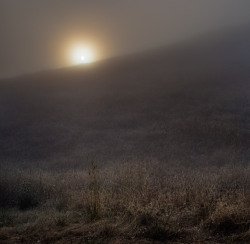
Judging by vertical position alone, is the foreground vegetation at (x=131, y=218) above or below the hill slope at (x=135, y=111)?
below

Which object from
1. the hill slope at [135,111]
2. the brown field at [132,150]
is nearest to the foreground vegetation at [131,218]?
the brown field at [132,150]

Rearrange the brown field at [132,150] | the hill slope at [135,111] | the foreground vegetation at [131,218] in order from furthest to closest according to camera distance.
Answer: the hill slope at [135,111], the brown field at [132,150], the foreground vegetation at [131,218]

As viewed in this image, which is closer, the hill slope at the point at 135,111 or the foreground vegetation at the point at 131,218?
the foreground vegetation at the point at 131,218

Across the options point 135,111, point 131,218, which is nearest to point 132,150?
point 135,111

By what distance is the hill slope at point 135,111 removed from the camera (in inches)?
804

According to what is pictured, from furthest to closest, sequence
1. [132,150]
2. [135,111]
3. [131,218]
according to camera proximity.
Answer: [135,111] → [132,150] → [131,218]

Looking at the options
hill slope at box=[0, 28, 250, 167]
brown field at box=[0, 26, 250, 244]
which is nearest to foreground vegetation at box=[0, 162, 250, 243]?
brown field at box=[0, 26, 250, 244]

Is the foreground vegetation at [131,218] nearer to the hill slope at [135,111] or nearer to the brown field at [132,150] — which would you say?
the brown field at [132,150]

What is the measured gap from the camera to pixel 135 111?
3022 cm

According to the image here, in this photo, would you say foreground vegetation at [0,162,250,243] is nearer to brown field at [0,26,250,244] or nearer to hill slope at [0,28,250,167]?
brown field at [0,26,250,244]

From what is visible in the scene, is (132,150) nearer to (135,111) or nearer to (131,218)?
(135,111)

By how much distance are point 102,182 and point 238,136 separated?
1123cm

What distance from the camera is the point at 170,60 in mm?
50688

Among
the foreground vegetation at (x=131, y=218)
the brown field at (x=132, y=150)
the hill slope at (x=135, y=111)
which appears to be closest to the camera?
the foreground vegetation at (x=131, y=218)
